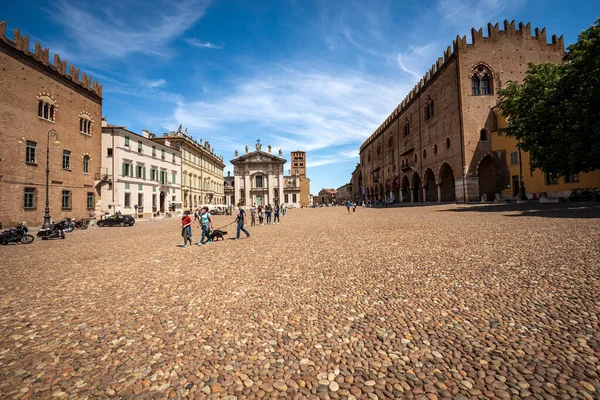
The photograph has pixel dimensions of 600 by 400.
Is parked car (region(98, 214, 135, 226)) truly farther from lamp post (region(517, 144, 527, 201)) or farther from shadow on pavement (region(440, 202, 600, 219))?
lamp post (region(517, 144, 527, 201))

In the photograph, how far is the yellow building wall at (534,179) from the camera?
80.0 feet

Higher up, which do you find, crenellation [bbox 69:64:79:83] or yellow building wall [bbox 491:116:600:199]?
crenellation [bbox 69:64:79:83]

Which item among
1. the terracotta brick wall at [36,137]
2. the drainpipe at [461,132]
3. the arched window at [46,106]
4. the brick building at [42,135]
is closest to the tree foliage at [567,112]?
the drainpipe at [461,132]

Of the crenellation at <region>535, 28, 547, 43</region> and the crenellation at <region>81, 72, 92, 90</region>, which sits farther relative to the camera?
the crenellation at <region>535, 28, 547, 43</region>

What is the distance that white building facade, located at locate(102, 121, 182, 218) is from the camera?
106 ft

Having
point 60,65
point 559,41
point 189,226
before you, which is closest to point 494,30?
point 559,41

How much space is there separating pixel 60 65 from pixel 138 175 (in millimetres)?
13952

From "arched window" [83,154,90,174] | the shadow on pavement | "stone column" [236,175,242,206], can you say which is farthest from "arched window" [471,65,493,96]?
"stone column" [236,175,242,206]

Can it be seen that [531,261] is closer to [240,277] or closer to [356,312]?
[356,312]

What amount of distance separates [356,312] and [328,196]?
171m

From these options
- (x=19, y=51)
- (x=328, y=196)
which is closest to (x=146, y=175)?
(x=19, y=51)

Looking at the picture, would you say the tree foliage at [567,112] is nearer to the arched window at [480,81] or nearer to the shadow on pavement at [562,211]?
the shadow on pavement at [562,211]

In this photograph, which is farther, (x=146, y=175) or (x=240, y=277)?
(x=146, y=175)

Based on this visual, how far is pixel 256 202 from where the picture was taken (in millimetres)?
78875
